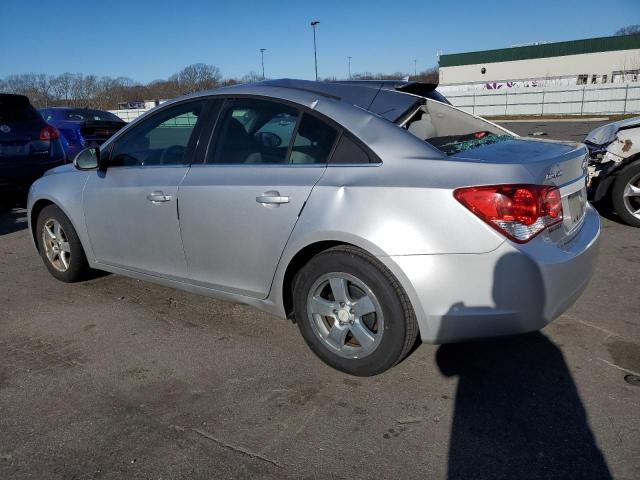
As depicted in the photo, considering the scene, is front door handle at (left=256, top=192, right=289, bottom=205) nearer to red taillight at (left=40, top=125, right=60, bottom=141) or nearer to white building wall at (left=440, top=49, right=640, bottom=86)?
red taillight at (left=40, top=125, right=60, bottom=141)

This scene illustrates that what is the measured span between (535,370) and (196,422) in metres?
1.89

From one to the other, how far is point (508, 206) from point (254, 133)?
1.66 meters

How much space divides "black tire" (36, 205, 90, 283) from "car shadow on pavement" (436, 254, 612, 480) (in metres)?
3.09

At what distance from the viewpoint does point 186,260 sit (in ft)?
11.5

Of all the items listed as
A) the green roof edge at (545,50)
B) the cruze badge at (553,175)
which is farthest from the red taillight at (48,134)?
the green roof edge at (545,50)

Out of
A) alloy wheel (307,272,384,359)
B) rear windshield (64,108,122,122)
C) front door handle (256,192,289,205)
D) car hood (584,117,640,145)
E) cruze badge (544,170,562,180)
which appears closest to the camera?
cruze badge (544,170,562,180)

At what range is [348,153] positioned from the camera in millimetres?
2842

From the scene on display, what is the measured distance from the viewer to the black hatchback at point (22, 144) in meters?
7.39

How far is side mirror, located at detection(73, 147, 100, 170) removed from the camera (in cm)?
393

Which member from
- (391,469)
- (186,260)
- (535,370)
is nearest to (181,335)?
(186,260)

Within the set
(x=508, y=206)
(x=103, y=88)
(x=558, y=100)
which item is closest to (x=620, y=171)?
(x=508, y=206)

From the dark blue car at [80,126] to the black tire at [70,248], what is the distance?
277 inches

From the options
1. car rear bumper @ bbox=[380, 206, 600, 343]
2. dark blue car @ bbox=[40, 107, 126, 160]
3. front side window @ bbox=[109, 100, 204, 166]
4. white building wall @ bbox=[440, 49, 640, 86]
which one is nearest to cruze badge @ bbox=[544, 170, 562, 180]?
car rear bumper @ bbox=[380, 206, 600, 343]

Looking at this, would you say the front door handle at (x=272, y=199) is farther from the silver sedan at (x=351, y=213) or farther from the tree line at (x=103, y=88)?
the tree line at (x=103, y=88)
